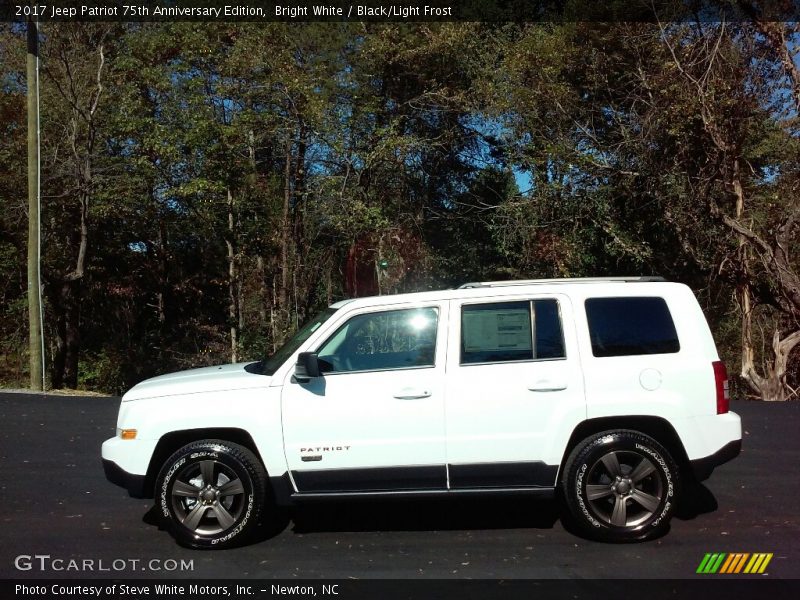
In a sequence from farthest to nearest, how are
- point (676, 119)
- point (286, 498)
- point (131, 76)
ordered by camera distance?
point (131, 76) → point (676, 119) → point (286, 498)

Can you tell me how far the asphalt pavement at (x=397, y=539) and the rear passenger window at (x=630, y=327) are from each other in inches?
54.1

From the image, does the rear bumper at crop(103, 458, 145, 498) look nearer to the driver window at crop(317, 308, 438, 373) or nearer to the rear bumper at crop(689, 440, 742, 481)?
the driver window at crop(317, 308, 438, 373)

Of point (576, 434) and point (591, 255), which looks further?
point (591, 255)

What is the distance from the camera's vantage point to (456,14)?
2173 cm

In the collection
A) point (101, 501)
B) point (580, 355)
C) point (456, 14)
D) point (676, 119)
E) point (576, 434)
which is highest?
point (456, 14)

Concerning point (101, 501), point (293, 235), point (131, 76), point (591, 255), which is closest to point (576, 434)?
point (101, 501)

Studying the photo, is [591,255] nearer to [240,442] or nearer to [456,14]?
[456,14]

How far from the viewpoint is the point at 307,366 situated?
571cm

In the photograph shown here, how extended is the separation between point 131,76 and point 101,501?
1867 cm

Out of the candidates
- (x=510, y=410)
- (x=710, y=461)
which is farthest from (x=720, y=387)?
(x=510, y=410)

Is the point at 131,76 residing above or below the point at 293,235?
above

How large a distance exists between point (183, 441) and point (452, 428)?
1.92 metres

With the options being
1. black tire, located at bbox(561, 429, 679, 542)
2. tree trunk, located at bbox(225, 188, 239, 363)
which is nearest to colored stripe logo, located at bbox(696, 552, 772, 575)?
black tire, located at bbox(561, 429, 679, 542)
